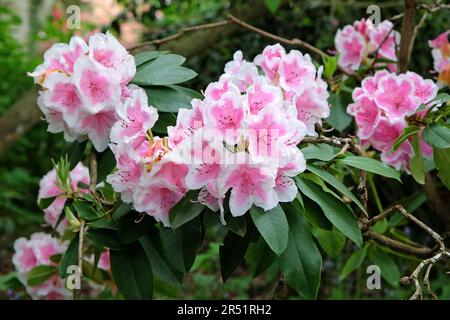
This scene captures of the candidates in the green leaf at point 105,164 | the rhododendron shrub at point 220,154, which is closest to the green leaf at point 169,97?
the rhododendron shrub at point 220,154

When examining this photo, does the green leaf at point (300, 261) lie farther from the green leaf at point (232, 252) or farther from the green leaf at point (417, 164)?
the green leaf at point (417, 164)

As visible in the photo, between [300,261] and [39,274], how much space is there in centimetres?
84

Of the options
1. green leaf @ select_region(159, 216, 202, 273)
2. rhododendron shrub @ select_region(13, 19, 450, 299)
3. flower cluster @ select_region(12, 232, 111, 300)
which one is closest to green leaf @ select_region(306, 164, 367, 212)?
rhododendron shrub @ select_region(13, 19, 450, 299)

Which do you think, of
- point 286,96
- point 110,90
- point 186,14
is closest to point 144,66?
point 110,90

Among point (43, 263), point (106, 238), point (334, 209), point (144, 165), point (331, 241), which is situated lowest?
point (43, 263)

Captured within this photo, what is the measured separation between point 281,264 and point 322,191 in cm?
14

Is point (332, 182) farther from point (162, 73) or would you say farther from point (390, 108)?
point (162, 73)

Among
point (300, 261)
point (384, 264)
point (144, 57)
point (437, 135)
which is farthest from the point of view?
point (384, 264)

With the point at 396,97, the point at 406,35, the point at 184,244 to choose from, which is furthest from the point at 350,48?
the point at 184,244

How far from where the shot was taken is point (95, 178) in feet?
3.95

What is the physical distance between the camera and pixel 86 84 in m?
1.09

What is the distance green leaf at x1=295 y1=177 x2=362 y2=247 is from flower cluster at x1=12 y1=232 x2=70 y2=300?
0.86 m

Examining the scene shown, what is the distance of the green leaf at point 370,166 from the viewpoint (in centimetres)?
102

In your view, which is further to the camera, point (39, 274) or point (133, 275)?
point (39, 274)
